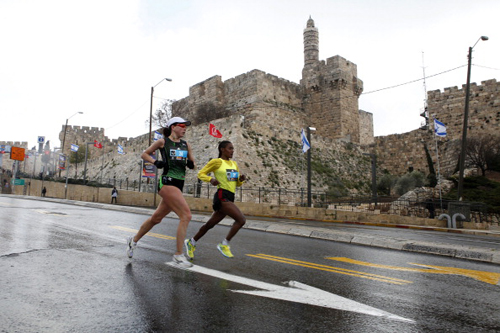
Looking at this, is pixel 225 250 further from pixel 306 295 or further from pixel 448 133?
pixel 448 133

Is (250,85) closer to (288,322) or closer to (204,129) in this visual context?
(204,129)

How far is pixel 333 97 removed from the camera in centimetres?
3959

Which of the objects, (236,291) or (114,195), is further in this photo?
(114,195)

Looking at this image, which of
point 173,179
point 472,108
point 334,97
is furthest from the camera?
point 334,97

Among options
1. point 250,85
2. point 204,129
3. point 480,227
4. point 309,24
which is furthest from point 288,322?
point 309,24

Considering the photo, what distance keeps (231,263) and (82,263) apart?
195 centimetres

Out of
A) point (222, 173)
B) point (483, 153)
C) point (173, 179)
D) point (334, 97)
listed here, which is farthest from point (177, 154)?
point (334, 97)

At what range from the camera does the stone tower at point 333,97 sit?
3922 centimetres

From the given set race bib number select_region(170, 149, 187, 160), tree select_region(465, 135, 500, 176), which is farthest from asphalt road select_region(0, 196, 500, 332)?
tree select_region(465, 135, 500, 176)

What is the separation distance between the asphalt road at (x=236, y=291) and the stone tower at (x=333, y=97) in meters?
34.4

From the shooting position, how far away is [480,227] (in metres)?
16.7

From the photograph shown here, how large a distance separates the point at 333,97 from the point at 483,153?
679 inches

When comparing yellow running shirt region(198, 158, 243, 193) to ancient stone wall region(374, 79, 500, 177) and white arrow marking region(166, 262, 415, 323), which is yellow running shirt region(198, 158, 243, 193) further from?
ancient stone wall region(374, 79, 500, 177)

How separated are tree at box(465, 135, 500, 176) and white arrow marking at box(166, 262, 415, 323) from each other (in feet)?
85.1
